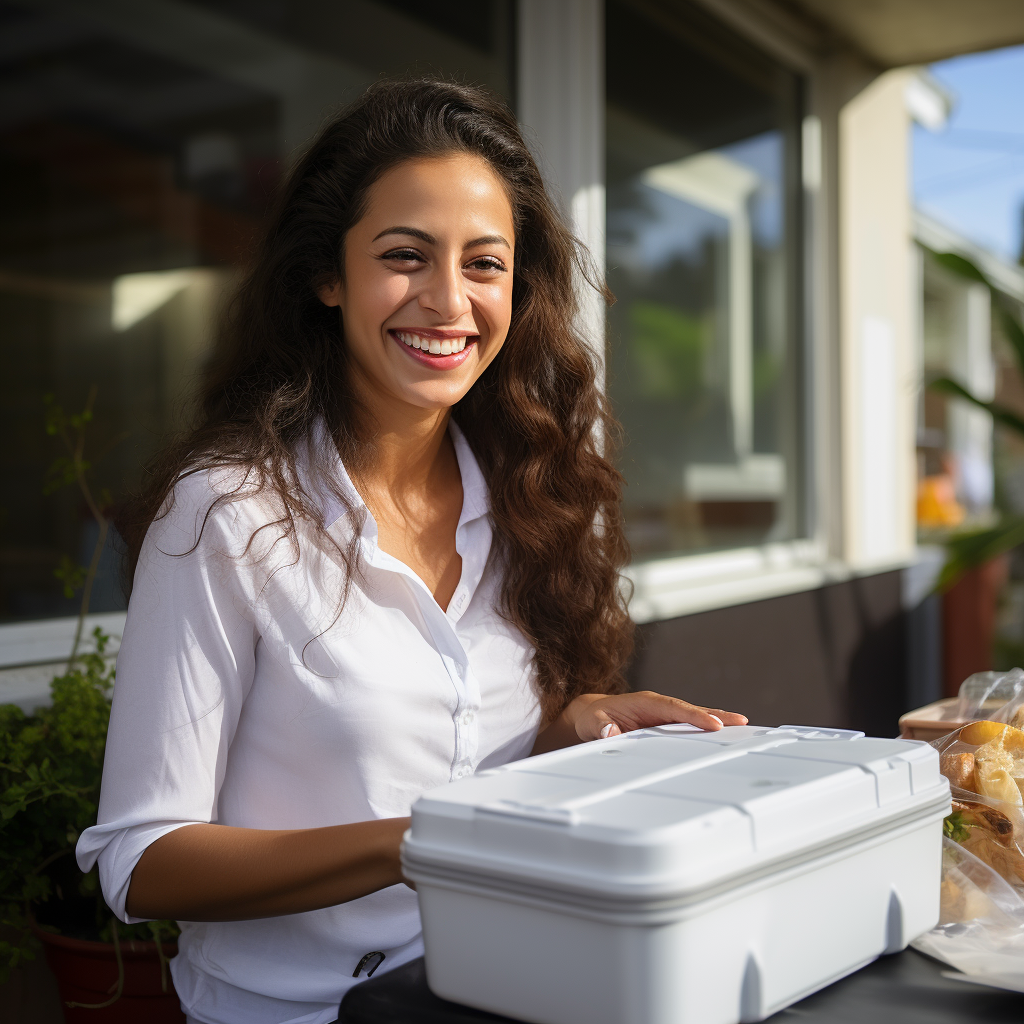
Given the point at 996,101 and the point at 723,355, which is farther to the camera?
the point at 996,101

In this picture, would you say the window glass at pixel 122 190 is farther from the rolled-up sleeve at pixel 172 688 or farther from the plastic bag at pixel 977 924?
the plastic bag at pixel 977 924

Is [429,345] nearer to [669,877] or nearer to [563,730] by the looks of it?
[563,730]

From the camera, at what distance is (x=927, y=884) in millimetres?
972

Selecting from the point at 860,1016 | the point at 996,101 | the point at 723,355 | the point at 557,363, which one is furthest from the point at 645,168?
the point at 996,101

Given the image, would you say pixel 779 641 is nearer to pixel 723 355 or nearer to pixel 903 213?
pixel 723 355

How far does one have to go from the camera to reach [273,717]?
1.25m

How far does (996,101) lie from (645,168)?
6273 mm

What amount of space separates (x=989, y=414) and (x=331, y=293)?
11.7ft

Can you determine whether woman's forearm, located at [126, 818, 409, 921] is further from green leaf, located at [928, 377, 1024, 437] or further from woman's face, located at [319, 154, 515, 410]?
green leaf, located at [928, 377, 1024, 437]

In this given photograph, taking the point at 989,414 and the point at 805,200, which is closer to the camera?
the point at 805,200

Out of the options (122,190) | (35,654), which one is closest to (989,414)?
(35,654)

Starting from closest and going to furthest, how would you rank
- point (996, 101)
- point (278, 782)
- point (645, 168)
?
point (278, 782)
point (645, 168)
point (996, 101)

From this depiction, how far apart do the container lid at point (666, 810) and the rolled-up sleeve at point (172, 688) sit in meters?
0.41

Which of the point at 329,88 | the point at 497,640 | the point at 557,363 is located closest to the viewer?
the point at 497,640
